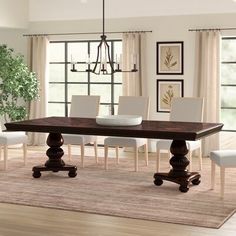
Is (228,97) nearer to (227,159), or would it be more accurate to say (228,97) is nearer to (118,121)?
(118,121)

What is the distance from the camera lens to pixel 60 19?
1056 cm

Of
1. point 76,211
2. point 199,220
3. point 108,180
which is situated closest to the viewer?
point 199,220

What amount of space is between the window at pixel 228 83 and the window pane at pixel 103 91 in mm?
2090

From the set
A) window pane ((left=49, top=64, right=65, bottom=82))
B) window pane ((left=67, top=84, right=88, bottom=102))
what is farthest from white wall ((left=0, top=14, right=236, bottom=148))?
window pane ((left=67, top=84, right=88, bottom=102))

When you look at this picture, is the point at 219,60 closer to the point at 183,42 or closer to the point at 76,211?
the point at 183,42

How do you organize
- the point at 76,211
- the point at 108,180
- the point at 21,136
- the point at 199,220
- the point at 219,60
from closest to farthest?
the point at 199,220, the point at 76,211, the point at 108,180, the point at 21,136, the point at 219,60

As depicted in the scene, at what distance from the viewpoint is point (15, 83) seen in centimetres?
1002

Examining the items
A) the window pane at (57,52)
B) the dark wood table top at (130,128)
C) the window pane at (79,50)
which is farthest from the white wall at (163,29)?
the dark wood table top at (130,128)

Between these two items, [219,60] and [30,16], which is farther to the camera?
[30,16]

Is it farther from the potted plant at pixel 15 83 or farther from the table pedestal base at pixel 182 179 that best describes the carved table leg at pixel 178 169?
the potted plant at pixel 15 83

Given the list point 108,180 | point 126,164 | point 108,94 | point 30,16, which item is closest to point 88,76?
point 108,94

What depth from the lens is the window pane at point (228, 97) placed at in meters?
9.83

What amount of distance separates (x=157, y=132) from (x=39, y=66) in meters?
4.58

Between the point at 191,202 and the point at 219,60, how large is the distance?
365cm
